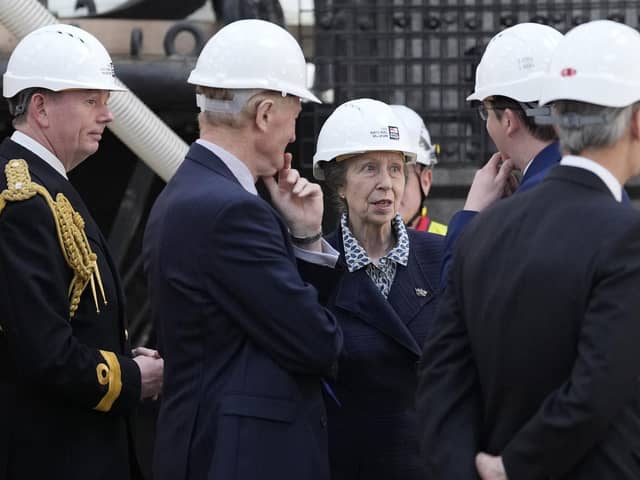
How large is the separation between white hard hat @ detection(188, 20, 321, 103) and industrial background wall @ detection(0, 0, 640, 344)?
10.3 feet

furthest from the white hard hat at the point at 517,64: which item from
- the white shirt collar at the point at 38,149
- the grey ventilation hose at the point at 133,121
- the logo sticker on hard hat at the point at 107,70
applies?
the grey ventilation hose at the point at 133,121

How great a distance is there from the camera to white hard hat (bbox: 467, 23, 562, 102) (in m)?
3.66

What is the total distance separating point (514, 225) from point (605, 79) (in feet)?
1.19

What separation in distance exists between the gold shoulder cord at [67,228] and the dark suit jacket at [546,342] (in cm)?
129

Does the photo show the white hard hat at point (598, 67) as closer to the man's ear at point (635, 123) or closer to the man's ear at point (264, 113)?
the man's ear at point (635, 123)

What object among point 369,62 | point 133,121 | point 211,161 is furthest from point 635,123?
point 369,62

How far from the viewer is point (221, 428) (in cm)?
330

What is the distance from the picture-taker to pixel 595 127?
2.90m

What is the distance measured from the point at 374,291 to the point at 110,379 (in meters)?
0.84

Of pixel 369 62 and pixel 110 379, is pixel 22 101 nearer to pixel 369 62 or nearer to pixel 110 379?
pixel 110 379

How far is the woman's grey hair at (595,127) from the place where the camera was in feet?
9.49

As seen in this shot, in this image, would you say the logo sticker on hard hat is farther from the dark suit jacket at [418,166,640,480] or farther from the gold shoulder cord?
the dark suit jacket at [418,166,640,480]

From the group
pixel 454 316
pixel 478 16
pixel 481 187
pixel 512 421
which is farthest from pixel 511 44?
pixel 478 16

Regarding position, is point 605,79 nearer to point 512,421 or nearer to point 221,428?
point 512,421
